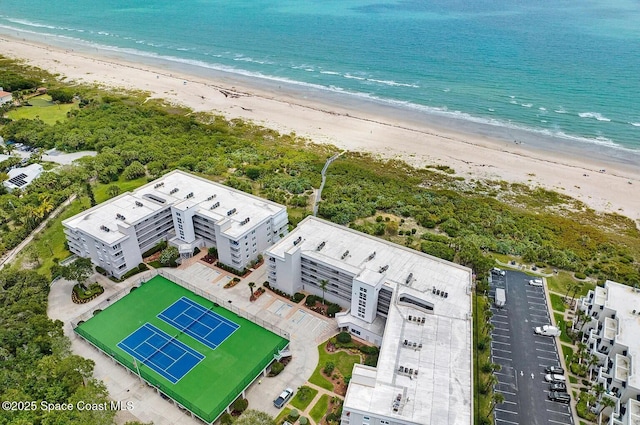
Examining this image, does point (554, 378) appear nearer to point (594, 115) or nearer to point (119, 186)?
point (119, 186)

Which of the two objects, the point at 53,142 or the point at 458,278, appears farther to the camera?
the point at 53,142

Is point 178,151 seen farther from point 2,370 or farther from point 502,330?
point 502,330

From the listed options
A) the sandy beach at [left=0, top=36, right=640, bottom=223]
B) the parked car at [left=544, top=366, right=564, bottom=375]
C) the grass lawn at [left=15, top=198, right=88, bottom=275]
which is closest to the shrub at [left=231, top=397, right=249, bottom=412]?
the parked car at [left=544, top=366, right=564, bottom=375]

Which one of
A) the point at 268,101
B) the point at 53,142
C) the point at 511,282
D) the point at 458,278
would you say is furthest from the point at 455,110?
the point at 53,142

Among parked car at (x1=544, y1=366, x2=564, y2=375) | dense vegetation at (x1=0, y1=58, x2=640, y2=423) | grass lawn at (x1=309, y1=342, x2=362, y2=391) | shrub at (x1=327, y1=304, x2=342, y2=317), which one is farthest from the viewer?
dense vegetation at (x1=0, y1=58, x2=640, y2=423)

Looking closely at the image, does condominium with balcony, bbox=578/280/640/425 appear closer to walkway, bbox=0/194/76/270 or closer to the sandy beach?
the sandy beach

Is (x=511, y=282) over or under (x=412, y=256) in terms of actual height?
under

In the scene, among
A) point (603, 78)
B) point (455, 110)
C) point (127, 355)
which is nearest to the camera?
point (127, 355)
